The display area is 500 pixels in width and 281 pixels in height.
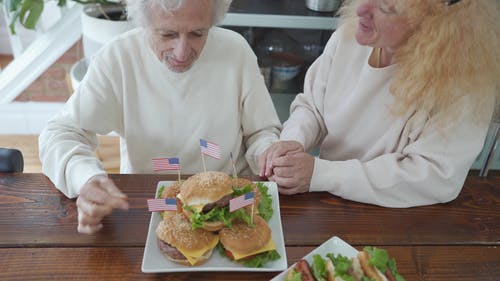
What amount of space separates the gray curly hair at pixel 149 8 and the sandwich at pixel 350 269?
2.48ft

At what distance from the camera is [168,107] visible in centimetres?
151

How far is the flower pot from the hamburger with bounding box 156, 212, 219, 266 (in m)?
1.46

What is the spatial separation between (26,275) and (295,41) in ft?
6.75

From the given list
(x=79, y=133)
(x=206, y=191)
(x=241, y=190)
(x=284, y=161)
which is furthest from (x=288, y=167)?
(x=79, y=133)

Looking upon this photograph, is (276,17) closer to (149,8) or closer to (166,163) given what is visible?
(149,8)

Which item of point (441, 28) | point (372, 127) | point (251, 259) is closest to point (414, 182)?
point (372, 127)

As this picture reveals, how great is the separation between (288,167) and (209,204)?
311 mm

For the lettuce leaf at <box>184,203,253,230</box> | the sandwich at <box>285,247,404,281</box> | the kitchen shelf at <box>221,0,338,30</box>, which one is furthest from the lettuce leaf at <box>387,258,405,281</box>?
the kitchen shelf at <box>221,0,338,30</box>

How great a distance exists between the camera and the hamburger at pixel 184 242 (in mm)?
1017

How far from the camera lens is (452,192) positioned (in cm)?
128

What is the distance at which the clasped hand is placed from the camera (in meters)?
1.28

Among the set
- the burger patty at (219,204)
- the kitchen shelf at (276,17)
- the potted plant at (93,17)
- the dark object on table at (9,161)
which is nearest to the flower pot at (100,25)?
the potted plant at (93,17)

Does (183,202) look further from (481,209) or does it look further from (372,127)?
(481,209)

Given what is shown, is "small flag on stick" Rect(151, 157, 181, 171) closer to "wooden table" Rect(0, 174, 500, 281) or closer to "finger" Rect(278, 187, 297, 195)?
"wooden table" Rect(0, 174, 500, 281)
